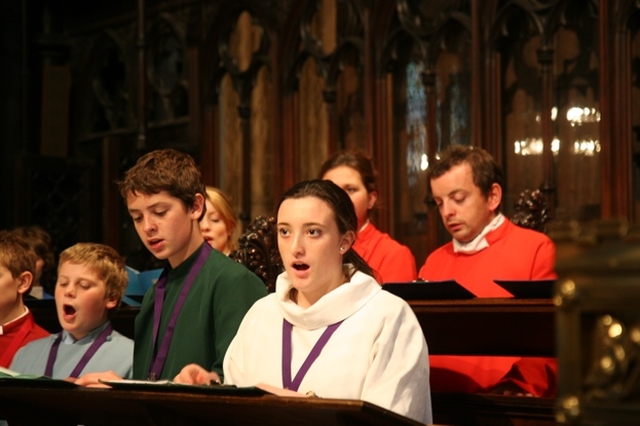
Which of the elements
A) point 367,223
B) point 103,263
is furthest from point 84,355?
point 367,223

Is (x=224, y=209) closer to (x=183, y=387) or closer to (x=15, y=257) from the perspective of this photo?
(x=15, y=257)

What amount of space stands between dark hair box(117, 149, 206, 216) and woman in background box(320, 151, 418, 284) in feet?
3.85

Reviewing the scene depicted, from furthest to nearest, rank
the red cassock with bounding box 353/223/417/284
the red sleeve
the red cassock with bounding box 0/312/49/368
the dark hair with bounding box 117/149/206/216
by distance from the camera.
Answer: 1. the red cassock with bounding box 353/223/417/284
2. the red cassock with bounding box 0/312/49/368
3. the red sleeve
4. the dark hair with bounding box 117/149/206/216

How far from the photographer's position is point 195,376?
141 inches

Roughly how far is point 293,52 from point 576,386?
21.1 feet

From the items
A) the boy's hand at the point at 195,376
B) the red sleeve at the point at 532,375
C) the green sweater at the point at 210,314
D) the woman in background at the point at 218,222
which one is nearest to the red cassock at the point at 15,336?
the woman in background at the point at 218,222

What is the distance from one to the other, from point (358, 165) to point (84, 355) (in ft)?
5.21

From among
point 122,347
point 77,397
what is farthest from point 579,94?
point 77,397

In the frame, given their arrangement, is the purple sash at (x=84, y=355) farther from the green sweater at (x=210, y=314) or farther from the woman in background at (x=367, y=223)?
the woman in background at (x=367, y=223)

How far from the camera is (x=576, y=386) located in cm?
176

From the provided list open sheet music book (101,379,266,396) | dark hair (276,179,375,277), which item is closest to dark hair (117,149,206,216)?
dark hair (276,179,375,277)

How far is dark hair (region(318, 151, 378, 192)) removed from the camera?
5383mm

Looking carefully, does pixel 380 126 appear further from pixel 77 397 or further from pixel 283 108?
pixel 77 397

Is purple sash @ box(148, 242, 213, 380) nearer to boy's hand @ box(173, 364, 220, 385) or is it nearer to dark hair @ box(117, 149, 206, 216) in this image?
dark hair @ box(117, 149, 206, 216)
